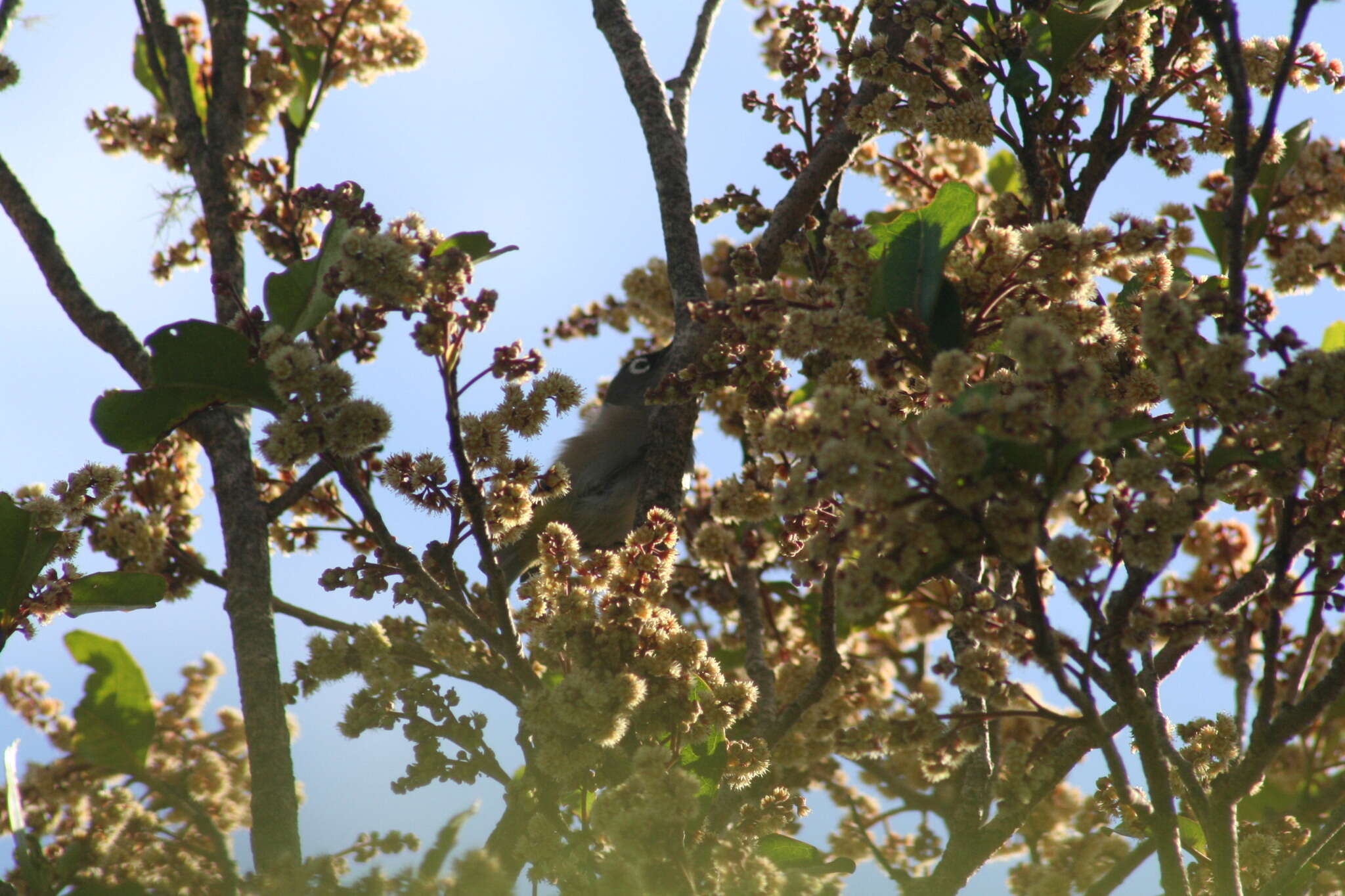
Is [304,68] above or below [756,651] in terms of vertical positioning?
above

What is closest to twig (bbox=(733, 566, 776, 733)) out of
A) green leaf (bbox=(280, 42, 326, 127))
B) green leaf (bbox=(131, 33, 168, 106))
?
green leaf (bbox=(280, 42, 326, 127))

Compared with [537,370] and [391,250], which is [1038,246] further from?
[391,250]

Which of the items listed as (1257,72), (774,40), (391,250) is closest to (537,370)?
(391,250)

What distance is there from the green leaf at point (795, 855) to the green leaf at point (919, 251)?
88cm

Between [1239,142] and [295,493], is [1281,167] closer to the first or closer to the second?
[1239,142]

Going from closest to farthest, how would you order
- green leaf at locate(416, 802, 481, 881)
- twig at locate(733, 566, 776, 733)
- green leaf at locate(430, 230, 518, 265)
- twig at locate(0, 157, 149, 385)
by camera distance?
green leaf at locate(416, 802, 481, 881) < green leaf at locate(430, 230, 518, 265) < twig at locate(733, 566, 776, 733) < twig at locate(0, 157, 149, 385)

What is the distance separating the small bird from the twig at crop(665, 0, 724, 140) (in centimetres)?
59

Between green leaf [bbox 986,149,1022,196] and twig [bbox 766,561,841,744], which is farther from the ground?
green leaf [bbox 986,149,1022,196]

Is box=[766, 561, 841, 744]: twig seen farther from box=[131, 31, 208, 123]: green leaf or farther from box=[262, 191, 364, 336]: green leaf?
box=[131, 31, 208, 123]: green leaf

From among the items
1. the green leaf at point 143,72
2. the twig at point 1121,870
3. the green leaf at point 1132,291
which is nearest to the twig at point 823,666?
the twig at point 1121,870

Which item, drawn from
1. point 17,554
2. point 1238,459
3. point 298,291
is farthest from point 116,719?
point 1238,459

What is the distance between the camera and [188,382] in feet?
4.50

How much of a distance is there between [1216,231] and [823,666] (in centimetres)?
105

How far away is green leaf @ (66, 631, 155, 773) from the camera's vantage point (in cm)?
174
